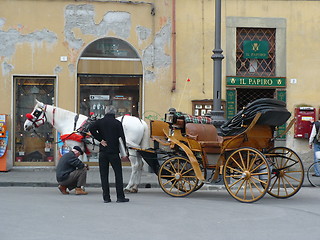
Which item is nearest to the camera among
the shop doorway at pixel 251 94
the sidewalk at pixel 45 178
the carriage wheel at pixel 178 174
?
the carriage wheel at pixel 178 174

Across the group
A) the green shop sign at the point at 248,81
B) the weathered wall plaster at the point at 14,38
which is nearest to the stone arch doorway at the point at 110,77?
the weathered wall plaster at the point at 14,38

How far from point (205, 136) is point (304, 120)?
666cm

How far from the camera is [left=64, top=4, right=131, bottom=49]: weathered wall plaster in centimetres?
1633

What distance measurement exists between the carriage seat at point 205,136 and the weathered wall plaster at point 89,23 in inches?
251

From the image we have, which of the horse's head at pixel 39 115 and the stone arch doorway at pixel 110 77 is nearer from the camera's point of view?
the horse's head at pixel 39 115

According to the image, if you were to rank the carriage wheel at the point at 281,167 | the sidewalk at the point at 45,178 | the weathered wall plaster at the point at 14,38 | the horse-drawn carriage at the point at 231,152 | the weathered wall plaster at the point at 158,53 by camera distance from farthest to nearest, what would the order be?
1. the weathered wall plaster at the point at 158,53
2. the weathered wall plaster at the point at 14,38
3. the sidewalk at the point at 45,178
4. the carriage wheel at the point at 281,167
5. the horse-drawn carriage at the point at 231,152

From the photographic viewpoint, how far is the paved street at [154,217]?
731 centimetres

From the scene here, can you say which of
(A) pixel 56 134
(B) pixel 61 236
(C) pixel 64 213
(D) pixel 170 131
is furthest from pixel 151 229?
(A) pixel 56 134

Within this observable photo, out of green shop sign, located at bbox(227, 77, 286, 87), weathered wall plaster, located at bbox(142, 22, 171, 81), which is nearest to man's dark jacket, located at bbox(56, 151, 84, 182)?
weathered wall plaster, located at bbox(142, 22, 171, 81)

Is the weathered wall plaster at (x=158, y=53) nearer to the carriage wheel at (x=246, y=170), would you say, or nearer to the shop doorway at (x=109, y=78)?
the shop doorway at (x=109, y=78)

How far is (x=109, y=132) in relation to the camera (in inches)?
412

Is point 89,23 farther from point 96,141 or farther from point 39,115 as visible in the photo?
point 96,141

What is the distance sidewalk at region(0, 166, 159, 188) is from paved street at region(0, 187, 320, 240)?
6.05ft

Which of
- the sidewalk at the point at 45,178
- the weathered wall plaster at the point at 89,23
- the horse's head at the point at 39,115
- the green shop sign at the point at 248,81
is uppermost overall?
the weathered wall plaster at the point at 89,23
